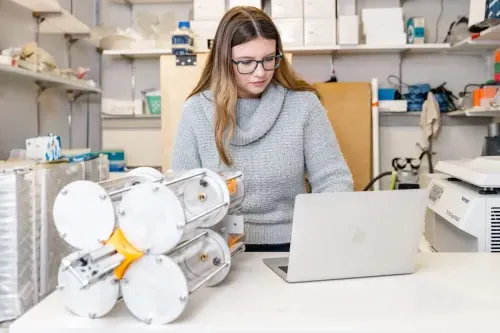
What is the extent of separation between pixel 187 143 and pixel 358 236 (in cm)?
69

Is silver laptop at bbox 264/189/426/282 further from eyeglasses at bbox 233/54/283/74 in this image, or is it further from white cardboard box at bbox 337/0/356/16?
white cardboard box at bbox 337/0/356/16

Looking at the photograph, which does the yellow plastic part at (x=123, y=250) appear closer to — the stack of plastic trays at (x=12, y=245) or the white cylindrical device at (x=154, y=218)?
the white cylindrical device at (x=154, y=218)

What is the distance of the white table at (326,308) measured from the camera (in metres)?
0.83

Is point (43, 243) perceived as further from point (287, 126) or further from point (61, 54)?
point (61, 54)

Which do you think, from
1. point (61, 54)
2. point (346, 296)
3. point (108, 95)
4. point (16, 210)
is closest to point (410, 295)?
point (346, 296)

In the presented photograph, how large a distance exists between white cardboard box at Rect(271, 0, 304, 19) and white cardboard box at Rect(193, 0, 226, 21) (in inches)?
13.7

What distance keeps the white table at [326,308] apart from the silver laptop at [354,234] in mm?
26

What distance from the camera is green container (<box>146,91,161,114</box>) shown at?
3764 millimetres

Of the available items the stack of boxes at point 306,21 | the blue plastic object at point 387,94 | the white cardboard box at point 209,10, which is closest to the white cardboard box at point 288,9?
the stack of boxes at point 306,21

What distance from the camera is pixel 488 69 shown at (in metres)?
3.77

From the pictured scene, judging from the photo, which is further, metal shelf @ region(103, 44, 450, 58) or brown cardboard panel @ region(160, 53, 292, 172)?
metal shelf @ region(103, 44, 450, 58)

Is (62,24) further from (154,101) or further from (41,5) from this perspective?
(154,101)

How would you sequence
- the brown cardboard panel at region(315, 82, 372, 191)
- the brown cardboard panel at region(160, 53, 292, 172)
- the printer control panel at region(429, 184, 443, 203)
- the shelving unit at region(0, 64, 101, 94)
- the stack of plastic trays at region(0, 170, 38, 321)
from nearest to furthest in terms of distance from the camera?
the stack of plastic trays at region(0, 170, 38, 321), the printer control panel at region(429, 184, 443, 203), the shelving unit at region(0, 64, 101, 94), the brown cardboard panel at region(160, 53, 292, 172), the brown cardboard panel at region(315, 82, 372, 191)

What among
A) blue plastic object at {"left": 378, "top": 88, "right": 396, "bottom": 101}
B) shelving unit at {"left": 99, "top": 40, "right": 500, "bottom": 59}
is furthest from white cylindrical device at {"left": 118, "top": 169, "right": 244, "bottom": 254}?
blue plastic object at {"left": 378, "top": 88, "right": 396, "bottom": 101}
